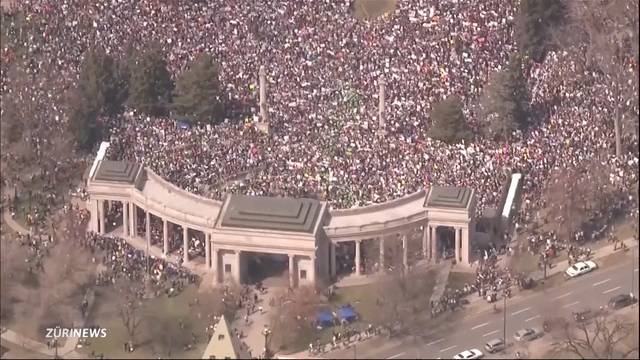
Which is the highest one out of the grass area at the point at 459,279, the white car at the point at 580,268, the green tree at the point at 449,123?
the green tree at the point at 449,123

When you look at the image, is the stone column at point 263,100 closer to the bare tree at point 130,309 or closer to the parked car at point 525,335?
the bare tree at point 130,309

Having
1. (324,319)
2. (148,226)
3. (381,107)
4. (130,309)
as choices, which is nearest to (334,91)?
(381,107)

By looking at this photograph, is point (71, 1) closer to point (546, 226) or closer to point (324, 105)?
point (324, 105)

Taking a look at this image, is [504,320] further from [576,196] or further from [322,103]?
[322,103]

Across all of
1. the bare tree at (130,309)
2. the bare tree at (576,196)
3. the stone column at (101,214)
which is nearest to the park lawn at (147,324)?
the bare tree at (130,309)

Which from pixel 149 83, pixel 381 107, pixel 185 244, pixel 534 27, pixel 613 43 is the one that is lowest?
pixel 185 244

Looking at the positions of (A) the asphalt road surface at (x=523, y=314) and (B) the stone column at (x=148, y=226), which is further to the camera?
(B) the stone column at (x=148, y=226)

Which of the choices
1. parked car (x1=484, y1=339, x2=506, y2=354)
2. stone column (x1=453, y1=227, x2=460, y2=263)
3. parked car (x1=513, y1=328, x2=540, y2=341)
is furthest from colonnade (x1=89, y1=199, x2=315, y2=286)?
parked car (x1=513, y1=328, x2=540, y2=341)
